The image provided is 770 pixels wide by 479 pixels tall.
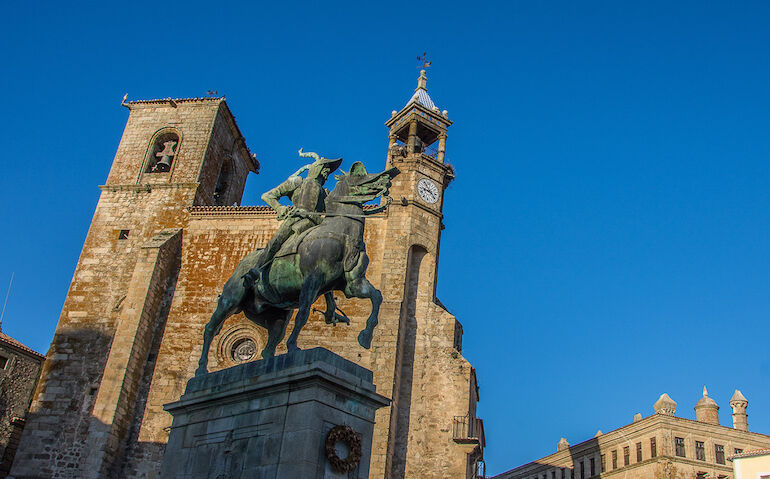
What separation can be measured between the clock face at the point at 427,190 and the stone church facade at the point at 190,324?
50 millimetres

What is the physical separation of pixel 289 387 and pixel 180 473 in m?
1.97

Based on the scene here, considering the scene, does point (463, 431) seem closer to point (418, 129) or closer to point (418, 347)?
point (418, 347)

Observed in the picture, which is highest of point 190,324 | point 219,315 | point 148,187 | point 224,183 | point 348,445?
point 224,183

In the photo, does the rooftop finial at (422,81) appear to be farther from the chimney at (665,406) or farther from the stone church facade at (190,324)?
the chimney at (665,406)

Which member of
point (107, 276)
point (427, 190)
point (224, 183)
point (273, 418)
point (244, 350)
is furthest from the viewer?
point (224, 183)

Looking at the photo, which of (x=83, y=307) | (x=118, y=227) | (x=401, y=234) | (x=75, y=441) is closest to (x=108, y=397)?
(x=75, y=441)

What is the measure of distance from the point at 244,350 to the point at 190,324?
2085 millimetres

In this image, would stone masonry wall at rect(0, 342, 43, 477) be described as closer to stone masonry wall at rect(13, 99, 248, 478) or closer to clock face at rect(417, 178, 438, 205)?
stone masonry wall at rect(13, 99, 248, 478)

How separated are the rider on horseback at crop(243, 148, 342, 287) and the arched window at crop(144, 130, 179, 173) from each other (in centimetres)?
1869

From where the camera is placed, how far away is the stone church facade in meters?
21.9

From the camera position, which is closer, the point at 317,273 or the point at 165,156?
the point at 317,273

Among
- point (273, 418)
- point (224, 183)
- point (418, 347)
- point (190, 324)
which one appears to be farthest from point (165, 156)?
point (273, 418)

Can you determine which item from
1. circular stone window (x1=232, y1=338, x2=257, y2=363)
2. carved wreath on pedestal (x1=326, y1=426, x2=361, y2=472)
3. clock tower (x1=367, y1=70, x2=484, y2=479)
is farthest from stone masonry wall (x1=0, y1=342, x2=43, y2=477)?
carved wreath on pedestal (x1=326, y1=426, x2=361, y2=472)

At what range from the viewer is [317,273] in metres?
9.66
